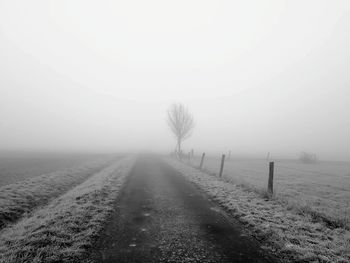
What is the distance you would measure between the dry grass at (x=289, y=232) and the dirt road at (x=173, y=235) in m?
0.62

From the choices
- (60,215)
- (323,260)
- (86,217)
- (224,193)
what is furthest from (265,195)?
(60,215)

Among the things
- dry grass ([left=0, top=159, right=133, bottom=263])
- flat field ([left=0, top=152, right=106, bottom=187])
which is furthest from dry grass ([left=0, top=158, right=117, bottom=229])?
flat field ([left=0, top=152, right=106, bottom=187])

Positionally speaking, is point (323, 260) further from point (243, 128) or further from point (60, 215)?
point (243, 128)

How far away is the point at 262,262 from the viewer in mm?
Answer: 5387

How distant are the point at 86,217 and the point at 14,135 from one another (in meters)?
192

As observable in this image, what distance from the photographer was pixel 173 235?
7.08m

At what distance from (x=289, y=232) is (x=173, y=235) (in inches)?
156

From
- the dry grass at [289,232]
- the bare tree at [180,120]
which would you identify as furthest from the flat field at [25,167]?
the bare tree at [180,120]

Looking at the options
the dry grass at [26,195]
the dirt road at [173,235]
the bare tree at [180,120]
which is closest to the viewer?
the dirt road at [173,235]

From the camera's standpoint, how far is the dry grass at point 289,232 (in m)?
5.81

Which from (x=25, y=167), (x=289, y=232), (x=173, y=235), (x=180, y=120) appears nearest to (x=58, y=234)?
(x=173, y=235)

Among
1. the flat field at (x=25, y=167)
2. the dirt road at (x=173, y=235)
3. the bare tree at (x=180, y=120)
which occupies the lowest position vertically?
the flat field at (x=25, y=167)

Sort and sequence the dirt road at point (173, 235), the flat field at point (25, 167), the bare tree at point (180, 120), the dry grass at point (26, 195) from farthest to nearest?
1. the bare tree at point (180, 120)
2. the flat field at point (25, 167)
3. the dry grass at point (26, 195)
4. the dirt road at point (173, 235)

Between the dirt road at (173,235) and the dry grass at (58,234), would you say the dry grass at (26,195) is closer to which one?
the dry grass at (58,234)
